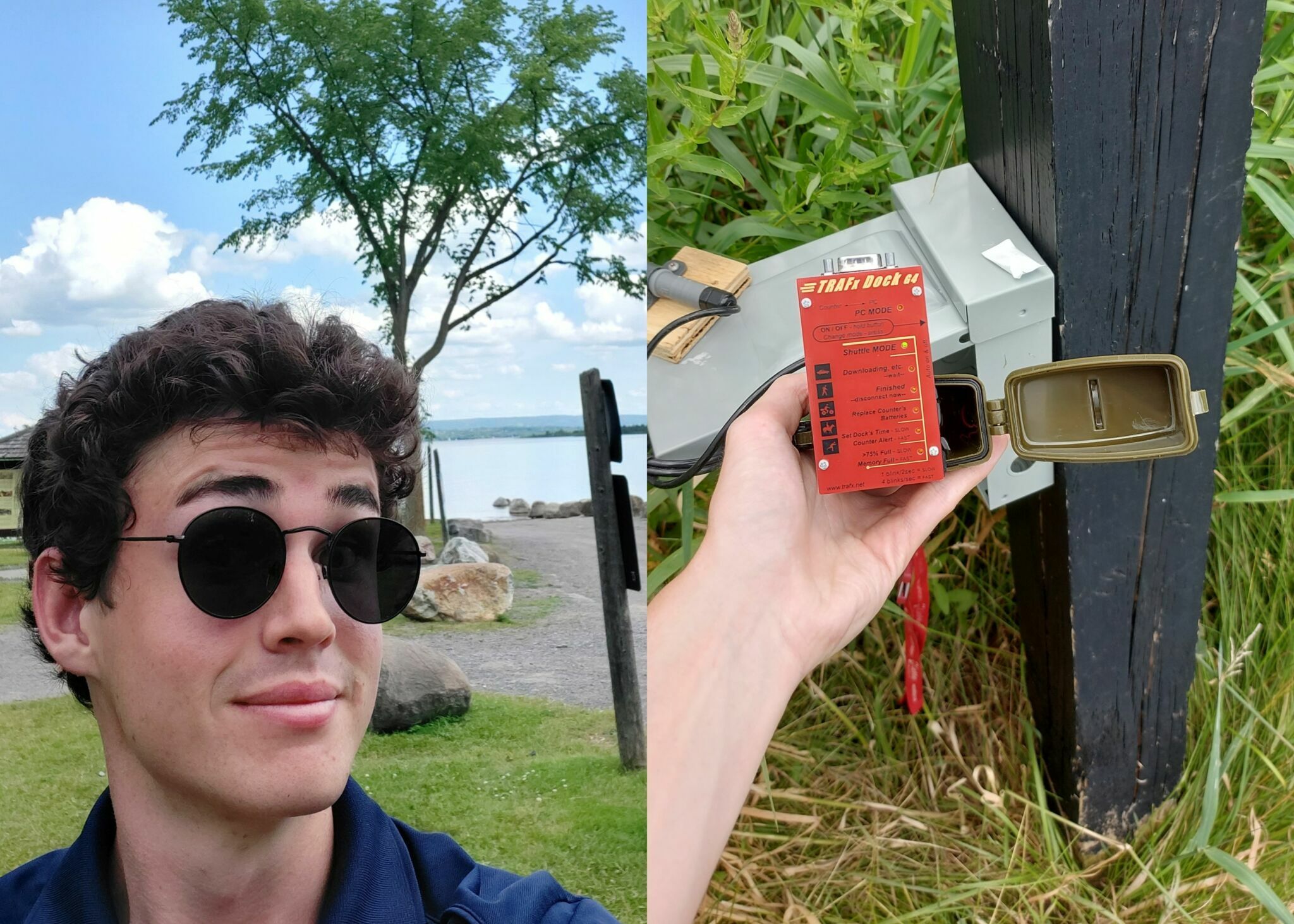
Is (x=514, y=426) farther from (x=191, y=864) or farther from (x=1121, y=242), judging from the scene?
(x=1121, y=242)

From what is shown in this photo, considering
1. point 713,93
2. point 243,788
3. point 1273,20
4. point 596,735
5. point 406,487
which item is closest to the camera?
point 243,788

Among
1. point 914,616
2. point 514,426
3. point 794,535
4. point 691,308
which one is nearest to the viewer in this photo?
point 514,426

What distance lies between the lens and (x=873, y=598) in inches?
40.9

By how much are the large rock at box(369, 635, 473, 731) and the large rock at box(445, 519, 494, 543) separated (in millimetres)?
107

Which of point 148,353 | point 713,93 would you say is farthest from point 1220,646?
point 148,353

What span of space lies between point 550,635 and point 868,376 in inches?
15.8

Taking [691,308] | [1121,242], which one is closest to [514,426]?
[691,308]

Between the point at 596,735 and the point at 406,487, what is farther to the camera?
the point at 596,735

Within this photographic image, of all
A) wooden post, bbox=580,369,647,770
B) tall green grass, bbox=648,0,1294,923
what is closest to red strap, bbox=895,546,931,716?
tall green grass, bbox=648,0,1294,923

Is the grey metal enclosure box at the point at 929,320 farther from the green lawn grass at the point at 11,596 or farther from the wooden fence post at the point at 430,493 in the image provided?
the green lawn grass at the point at 11,596

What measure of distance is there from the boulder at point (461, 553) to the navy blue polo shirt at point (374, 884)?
0.21m

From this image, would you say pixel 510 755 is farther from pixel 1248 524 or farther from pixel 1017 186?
pixel 1248 524

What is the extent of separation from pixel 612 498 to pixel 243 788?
0.42m

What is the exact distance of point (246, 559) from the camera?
2.25 ft
